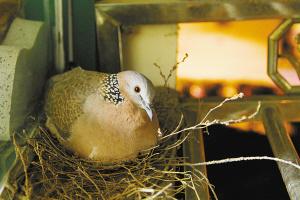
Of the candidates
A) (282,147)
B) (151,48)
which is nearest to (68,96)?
(151,48)

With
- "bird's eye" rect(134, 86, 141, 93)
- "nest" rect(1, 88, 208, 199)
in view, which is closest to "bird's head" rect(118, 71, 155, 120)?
"bird's eye" rect(134, 86, 141, 93)

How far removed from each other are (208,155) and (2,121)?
50 cm

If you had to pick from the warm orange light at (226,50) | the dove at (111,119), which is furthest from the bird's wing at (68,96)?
the warm orange light at (226,50)

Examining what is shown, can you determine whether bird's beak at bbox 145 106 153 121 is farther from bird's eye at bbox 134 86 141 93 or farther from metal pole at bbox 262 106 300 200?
metal pole at bbox 262 106 300 200

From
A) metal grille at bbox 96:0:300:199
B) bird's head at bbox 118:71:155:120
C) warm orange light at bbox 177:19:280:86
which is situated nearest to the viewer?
bird's head at bbox 118:71:155:120

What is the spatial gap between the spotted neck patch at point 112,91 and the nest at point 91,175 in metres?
0.13

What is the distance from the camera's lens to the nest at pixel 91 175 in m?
0.90

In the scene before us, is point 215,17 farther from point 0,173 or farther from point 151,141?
point 0,173

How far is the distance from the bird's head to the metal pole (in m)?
0.29

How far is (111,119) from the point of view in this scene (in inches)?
36.4

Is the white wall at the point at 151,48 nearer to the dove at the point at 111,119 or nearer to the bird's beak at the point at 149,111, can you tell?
the dove at the point at 111,119

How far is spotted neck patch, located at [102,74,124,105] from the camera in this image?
0.93 m

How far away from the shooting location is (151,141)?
969 millimetres

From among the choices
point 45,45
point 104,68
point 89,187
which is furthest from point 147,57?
point 89,187
